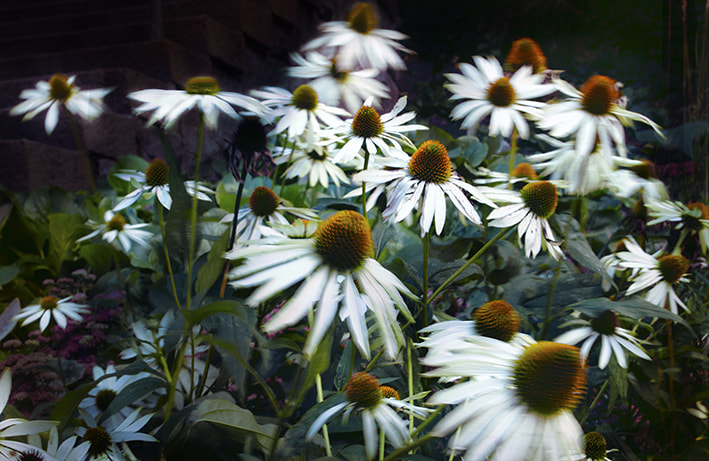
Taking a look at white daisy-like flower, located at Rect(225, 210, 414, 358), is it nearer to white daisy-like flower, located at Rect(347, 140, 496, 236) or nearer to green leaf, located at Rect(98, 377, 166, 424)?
white daisy-like flower, located at Rect(347, 140, 496, 236)

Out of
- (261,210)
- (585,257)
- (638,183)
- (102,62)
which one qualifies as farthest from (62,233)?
(638,183)

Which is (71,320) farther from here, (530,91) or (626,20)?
(626,20)

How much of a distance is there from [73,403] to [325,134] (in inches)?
13.9

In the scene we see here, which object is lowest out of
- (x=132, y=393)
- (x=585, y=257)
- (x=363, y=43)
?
(x=132, y=393)

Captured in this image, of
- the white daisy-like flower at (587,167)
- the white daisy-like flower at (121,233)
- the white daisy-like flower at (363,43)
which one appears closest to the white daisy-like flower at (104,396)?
the white daisy-like flower at (121,233)

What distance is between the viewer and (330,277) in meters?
0.30

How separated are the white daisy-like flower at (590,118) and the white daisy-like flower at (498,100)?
4cm

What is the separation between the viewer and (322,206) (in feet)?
2.37

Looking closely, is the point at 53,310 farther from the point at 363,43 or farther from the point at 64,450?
the point at 363,43

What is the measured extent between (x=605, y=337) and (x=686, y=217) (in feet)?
0.89

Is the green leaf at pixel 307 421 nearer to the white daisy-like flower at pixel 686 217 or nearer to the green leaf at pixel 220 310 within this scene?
the green leaf at pixel 220 310

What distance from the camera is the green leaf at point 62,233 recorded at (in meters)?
0.98

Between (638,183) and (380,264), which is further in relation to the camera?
(638,183)

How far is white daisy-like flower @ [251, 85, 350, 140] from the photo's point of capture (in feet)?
1.73
